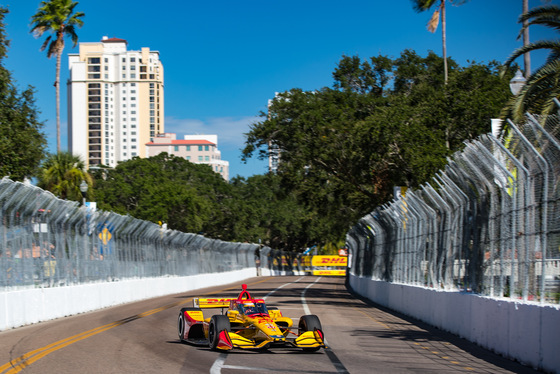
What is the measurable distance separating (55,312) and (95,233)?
18.2 feet

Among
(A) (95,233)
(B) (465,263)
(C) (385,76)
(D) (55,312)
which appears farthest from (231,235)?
(B) (465,263)

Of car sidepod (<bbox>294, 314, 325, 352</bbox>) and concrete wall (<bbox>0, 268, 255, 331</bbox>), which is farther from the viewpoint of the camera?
concrete wall (<bbox>0, 268, 255, 331</bbox>)

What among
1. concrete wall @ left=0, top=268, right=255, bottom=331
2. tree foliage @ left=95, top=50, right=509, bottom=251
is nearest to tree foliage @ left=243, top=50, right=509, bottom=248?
tree foliage @ left=95, top=50, right=509, bottom=251

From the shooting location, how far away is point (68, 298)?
802 inches

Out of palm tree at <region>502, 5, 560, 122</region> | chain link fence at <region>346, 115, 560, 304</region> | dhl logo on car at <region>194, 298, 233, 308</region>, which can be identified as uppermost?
palm tree at <region>502, 5, 560, 122</region>

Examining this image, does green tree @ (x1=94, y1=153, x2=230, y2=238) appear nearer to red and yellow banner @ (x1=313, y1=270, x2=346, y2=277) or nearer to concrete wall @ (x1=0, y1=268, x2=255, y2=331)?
red and yellow banner @ (x1=313, y1=270, x2=346, y2=277)

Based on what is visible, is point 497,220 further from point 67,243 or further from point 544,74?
point 67,243

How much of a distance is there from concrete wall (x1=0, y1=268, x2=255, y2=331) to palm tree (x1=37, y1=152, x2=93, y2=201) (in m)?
11.9

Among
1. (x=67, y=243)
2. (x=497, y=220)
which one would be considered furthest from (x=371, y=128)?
(x=497, y=220)

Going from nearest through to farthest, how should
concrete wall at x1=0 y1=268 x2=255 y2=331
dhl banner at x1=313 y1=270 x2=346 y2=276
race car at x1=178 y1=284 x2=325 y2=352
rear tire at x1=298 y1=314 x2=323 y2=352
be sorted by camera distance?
race car at x1=178 y1=284 x2=325 y2=352, rear tire at x1=298 y1=314 x2=323 y2=352, concrete wall at x1=0 y1=268 x2=255 y2=331, dhl banner at x1=313 y1=270 x2=346 y2=276

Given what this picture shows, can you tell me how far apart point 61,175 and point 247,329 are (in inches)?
1408

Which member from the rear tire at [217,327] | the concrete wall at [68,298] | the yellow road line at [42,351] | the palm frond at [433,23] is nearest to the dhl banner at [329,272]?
the palm frond at [433,23]

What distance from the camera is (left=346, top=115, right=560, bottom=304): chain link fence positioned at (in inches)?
400

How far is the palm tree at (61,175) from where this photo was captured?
4459 cm
